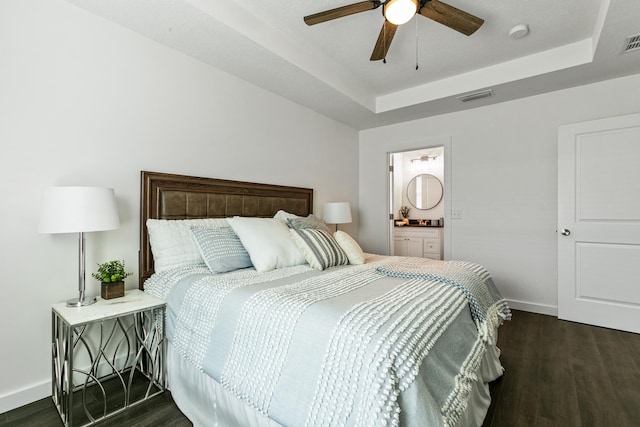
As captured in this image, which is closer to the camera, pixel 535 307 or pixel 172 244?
pixel 172 244

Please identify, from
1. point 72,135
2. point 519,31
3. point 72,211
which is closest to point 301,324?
point 72,211

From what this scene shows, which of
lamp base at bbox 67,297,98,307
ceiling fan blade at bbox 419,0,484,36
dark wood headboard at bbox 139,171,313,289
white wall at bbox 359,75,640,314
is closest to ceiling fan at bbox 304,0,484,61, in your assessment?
ceiling fan blade at bbox 419,0,484,36

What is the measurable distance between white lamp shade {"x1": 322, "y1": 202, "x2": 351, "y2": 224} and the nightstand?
2.22m

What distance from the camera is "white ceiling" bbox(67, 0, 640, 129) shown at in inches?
85.4

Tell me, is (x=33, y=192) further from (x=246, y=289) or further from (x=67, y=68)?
(x=246, y=289)

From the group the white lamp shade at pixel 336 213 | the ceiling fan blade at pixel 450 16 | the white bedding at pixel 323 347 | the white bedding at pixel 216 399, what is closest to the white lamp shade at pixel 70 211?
the white bedding at pixel 323 347

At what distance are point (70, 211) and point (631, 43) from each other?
410 centimetres

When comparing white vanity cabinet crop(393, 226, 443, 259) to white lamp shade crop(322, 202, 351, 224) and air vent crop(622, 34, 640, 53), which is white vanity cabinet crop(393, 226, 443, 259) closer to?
white lamp shade crop(322, 202, 351, 224)

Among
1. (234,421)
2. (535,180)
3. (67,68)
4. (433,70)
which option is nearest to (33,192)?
(67,68)

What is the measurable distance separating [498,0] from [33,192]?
10.9ft

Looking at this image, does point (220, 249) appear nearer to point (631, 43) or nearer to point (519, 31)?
point (519, 31)

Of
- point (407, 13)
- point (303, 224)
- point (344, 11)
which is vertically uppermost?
point (344, 11)

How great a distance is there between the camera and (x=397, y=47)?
2.82m

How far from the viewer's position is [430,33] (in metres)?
2.62
